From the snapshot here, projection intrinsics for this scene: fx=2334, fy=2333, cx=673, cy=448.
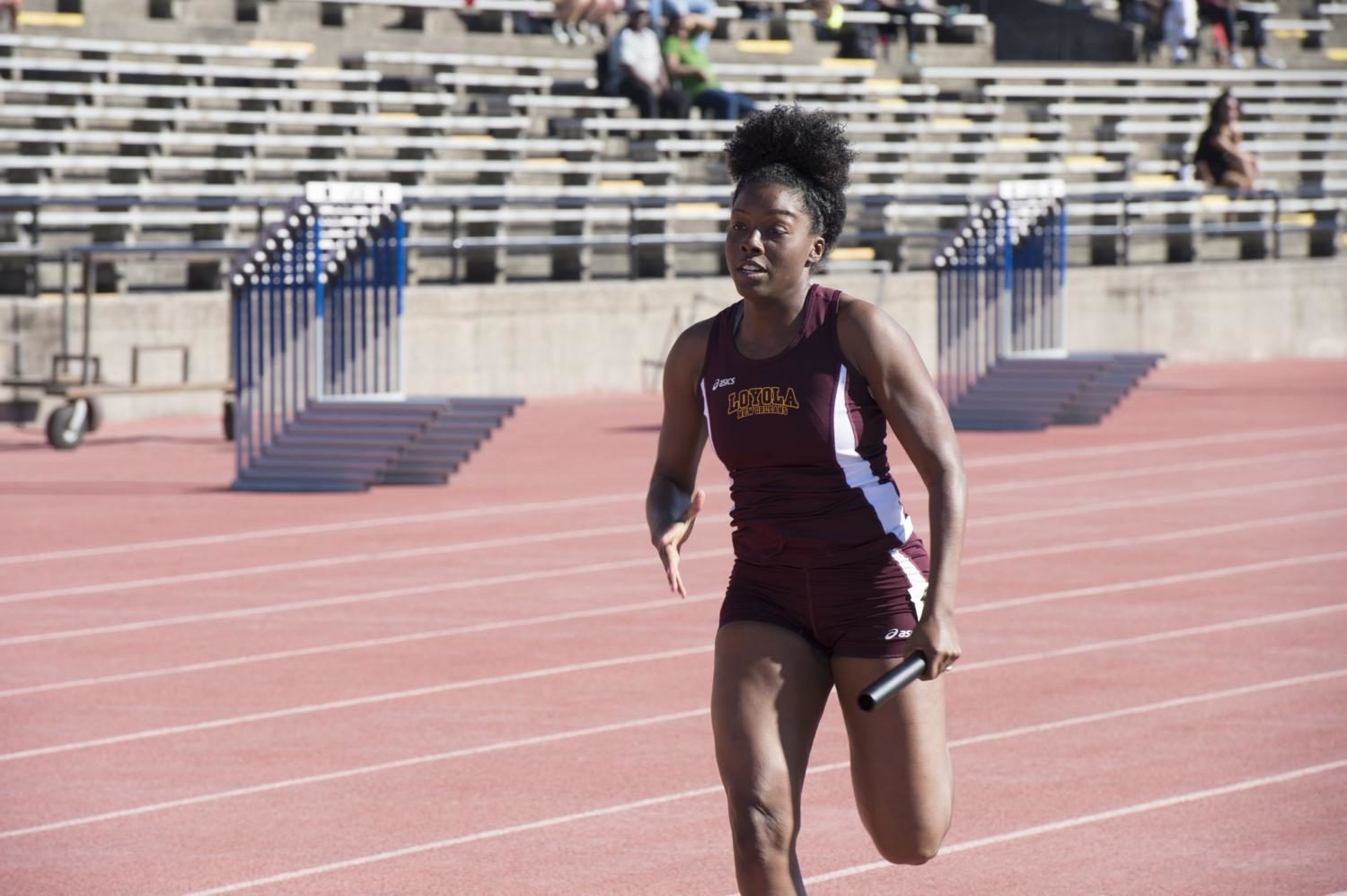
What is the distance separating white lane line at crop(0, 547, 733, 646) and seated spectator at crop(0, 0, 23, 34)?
1227cm

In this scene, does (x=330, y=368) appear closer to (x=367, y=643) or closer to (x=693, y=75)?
(x=367, y=643)

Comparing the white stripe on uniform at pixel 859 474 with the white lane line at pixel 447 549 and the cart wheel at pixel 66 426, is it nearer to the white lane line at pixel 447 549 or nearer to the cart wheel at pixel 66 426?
the white lane line at pixel 447 549

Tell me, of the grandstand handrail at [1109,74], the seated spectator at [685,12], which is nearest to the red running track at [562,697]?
the seated spectator at [685,12]

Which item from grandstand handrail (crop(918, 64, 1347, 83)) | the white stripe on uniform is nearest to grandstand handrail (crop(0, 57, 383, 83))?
grandstand handrail (crop(918, 64, 1347, 83))

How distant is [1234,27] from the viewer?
110 feet

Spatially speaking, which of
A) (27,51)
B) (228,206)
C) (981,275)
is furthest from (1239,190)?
(27,51)

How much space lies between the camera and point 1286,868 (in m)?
5.84

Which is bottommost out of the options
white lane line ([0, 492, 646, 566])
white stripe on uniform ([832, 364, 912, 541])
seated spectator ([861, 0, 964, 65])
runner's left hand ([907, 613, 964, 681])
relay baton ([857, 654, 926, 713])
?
white lane line ([0, 492, 646, 566])

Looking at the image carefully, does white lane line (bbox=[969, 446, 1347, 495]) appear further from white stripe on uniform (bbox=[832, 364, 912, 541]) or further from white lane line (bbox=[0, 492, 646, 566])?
white stripe on uniform (bbox=[832, 364, 912, 541])

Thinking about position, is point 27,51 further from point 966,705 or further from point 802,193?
point 802,193

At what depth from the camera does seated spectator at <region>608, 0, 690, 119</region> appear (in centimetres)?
2512

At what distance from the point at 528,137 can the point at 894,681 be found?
21577mm

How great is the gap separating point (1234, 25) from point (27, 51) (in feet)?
60.5

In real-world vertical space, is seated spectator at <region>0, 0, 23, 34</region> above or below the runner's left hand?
above
